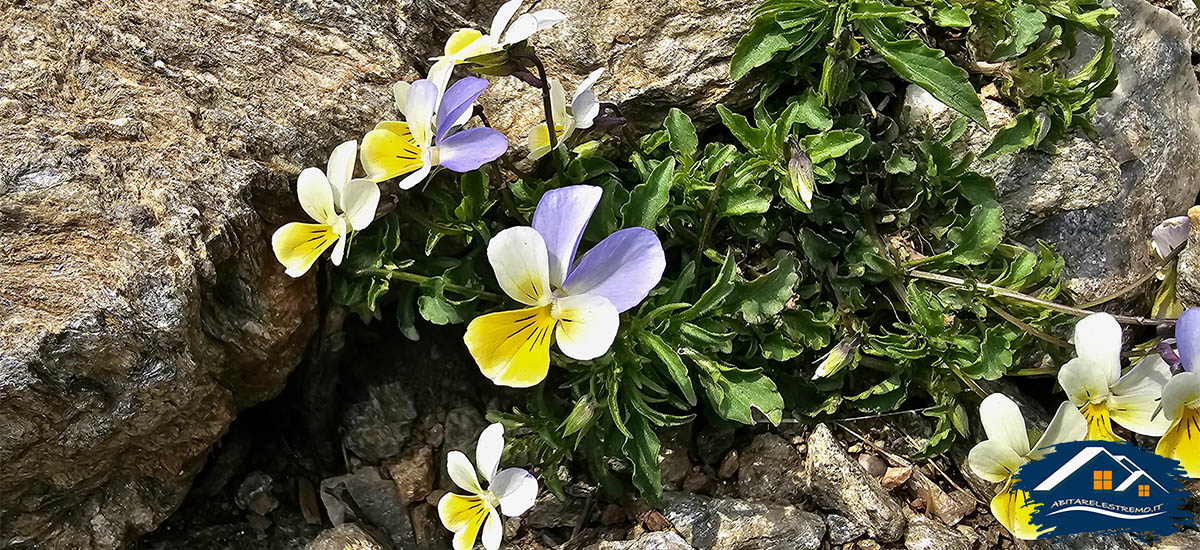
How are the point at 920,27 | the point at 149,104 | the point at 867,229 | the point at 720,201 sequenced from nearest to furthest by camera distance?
1. the point at 149,104
2. the point at 720,201
3. the point at 867,229
4. the point at 920,27

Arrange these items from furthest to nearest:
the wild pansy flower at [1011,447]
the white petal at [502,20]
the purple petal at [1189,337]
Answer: the white petal at [502,20]
the wild pansy flower at [1011,447]
the purple petal at [1189,337]

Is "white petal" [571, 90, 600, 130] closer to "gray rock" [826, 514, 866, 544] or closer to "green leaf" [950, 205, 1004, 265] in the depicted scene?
"green leaf" [950, 205, 1004, 265]

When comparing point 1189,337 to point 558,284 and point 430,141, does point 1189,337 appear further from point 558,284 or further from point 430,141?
point 430,141

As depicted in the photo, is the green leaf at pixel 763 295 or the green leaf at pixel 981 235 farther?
the green leaf at pixel 981 235

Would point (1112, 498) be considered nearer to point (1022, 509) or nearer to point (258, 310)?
point (1022, 509)

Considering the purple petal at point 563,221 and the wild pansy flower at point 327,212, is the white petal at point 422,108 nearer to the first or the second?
the wild pansy flower at point 327,212

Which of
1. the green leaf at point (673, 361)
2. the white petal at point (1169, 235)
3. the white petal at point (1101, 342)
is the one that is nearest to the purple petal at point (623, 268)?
the green leaf at point (673, 361)

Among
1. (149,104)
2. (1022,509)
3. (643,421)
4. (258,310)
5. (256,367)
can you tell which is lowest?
Result: (1022,509)

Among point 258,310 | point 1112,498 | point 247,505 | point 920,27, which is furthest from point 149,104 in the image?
point 1112,498
